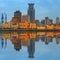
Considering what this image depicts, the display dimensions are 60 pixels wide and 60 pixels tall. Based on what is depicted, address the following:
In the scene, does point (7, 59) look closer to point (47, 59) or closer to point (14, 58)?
point (14, 58)

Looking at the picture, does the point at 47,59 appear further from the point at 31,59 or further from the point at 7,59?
the point at 7,59

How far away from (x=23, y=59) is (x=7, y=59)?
754 millimetres

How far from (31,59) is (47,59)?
725mm

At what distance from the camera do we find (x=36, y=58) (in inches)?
616

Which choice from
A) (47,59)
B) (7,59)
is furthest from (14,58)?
(47,59)

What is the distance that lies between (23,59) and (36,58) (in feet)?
2.62

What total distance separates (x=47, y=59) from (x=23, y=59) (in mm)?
1109

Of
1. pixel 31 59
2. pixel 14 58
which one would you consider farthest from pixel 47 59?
pixel 14 58

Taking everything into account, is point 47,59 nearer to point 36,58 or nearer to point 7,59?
point 36,58

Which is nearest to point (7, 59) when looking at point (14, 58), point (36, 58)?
point (14, 58)

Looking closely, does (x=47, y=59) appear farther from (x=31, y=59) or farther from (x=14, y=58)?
(x=14, y=58)

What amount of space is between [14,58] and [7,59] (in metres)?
0.45

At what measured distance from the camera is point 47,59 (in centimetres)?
1490

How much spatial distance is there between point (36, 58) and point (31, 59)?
71 cm
